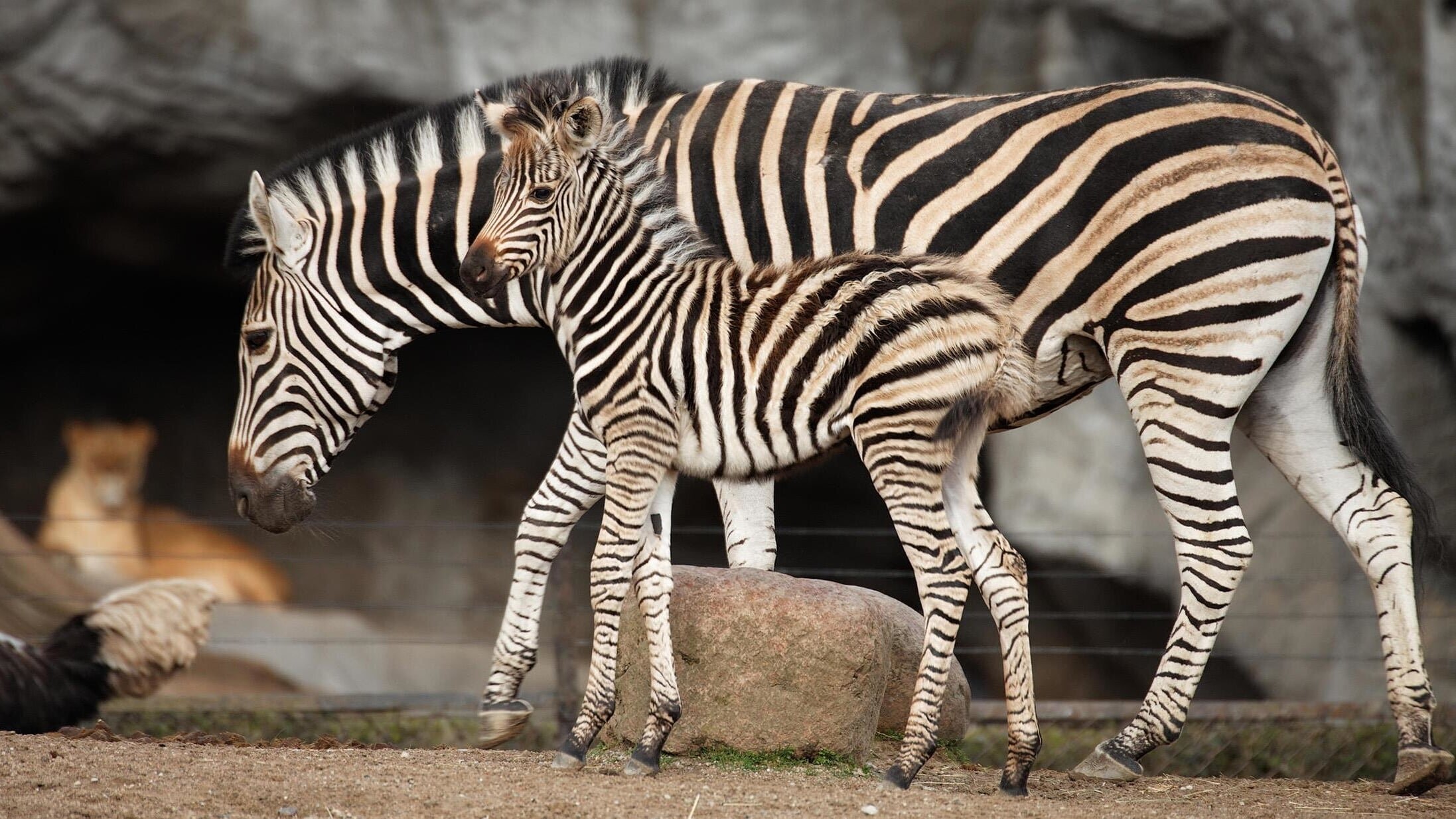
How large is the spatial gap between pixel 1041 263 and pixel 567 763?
2.58 metres

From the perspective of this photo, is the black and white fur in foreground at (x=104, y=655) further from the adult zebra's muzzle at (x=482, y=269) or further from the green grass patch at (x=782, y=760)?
the green grass patch at (x=782, y=760)

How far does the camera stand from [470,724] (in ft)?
28.9

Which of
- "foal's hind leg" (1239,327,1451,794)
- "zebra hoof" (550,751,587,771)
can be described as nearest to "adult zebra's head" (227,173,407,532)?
"zebra hoof" (550,751,587,771)

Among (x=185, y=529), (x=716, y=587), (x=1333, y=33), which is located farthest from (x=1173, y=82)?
(x=185, y=529)

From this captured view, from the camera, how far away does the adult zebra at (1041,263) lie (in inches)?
193

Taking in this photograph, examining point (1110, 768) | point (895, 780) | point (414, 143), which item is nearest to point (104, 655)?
point (414, 143)

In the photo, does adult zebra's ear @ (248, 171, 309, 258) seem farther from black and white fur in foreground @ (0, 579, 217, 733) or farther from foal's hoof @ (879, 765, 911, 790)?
foal's hoof @ (879, 765, 911, 790)

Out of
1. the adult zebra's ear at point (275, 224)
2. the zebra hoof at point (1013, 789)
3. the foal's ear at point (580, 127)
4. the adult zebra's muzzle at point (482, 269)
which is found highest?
the foal's ear at point (580, 127)

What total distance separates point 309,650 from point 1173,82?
351 inches

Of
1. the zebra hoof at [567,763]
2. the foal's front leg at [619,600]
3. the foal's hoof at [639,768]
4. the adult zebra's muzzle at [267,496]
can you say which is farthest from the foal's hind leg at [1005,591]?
the adult zebra's muzzle at [267,496]

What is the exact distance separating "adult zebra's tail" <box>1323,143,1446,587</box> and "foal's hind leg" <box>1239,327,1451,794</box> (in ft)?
0.19

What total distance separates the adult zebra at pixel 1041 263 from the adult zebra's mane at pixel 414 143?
0.04 ft

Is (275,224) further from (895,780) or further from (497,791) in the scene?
(895,780)

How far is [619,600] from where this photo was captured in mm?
4488
